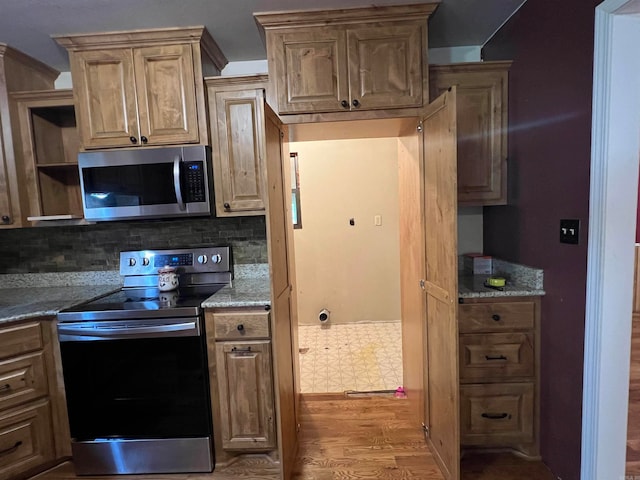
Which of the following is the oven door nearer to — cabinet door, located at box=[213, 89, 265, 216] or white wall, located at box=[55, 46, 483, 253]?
cabinet door, located at box=[213, 89, 265, 216]

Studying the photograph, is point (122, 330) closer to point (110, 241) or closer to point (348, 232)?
point (110, 241)

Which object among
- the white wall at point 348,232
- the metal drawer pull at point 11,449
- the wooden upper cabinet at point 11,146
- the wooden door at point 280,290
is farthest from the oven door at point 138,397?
the white wall at point 348,232

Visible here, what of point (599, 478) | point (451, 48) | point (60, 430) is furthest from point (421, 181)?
point (60, 430)

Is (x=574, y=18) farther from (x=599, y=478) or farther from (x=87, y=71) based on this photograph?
(x=87, y=71)

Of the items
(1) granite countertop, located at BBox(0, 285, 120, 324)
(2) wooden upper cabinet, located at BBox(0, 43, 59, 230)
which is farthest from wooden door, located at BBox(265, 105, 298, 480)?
(2) wooden upper cabinet, located at BBox(0, 43, 59, 230)

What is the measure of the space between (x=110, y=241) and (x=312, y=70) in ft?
6.01

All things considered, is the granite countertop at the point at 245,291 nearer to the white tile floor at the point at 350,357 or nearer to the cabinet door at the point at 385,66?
the white tile floor at the point at 350,357

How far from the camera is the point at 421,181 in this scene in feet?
5.87

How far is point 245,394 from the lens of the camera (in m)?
1.74

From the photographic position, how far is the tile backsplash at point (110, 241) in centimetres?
230

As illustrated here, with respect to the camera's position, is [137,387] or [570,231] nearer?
[570,231]

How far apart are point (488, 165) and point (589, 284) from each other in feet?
2.79

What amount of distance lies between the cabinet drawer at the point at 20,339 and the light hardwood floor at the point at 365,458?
0.74 metres

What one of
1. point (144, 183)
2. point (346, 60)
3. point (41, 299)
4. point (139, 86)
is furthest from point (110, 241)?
point (346, 60)
